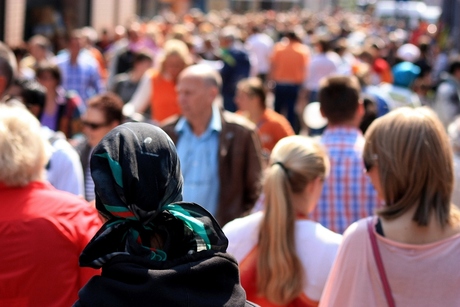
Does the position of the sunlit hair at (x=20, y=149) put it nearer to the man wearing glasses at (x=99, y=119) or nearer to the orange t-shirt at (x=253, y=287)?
the orange t-shirt at (x=253, y=287)

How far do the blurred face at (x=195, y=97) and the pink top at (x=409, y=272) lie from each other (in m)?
2.95

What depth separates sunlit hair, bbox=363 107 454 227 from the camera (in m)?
2.98

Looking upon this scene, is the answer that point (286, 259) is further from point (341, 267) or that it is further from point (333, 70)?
point (333, 70)

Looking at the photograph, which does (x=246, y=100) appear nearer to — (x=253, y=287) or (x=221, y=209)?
(x=221, y=209)

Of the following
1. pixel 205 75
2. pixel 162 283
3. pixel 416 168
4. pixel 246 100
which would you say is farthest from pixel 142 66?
pixel 162 283

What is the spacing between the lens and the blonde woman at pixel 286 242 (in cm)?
349

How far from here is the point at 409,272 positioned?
9.43 ft

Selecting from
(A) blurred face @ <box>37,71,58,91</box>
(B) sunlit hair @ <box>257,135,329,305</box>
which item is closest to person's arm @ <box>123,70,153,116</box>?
(A) blurred face @ <box>37,71,58,91</box>

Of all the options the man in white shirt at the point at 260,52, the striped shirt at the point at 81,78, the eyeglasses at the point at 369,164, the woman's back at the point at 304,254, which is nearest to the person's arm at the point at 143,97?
the striped shirt at the point at 81,78

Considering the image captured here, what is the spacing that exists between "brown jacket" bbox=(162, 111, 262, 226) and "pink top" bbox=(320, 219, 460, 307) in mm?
2629

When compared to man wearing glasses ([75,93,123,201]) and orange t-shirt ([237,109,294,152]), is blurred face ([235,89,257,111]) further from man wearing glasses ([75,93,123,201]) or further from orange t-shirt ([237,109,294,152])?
man wearing glasses ([75,93,123,201])

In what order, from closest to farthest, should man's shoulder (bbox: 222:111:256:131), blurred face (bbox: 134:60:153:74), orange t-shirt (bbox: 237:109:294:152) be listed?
man's shoulder (bbox: 222:111:256:131)
orange t-shirt (bbox: 237:109:294:152)
blurred face (bbox: 134:60:153:74)

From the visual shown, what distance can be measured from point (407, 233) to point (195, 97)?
3065 millimetres

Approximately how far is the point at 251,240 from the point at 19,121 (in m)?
1.12
